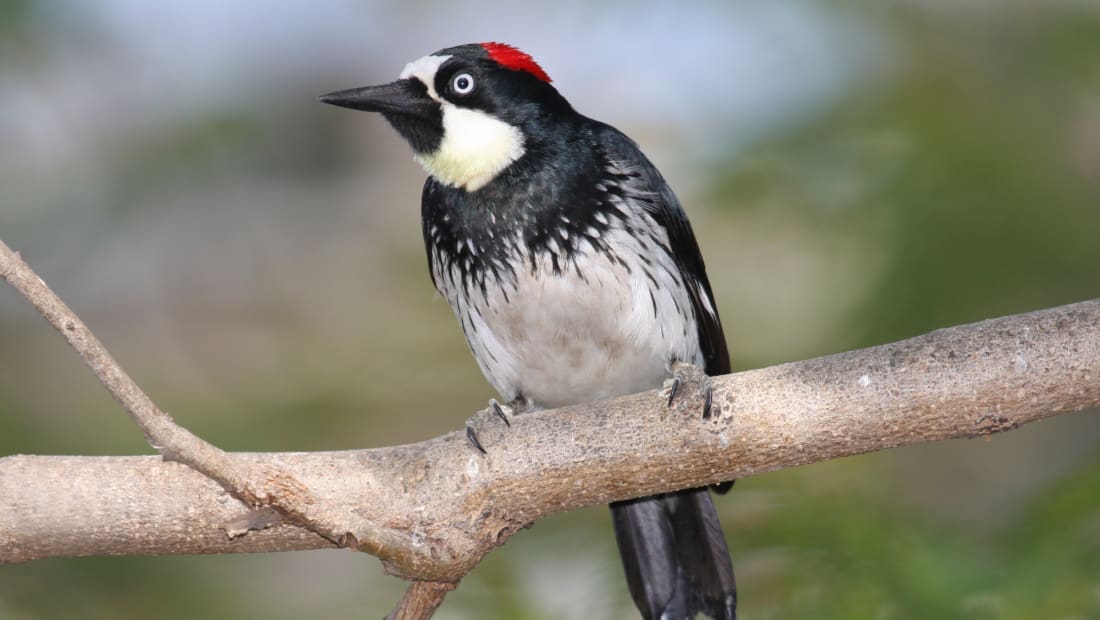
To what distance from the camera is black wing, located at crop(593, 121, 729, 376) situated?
4.18 meters

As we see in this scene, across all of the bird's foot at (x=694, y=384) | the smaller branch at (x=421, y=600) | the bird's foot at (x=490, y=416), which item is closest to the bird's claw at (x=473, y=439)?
the bird's foot at (x=490, y=416)

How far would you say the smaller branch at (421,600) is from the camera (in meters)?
3.11

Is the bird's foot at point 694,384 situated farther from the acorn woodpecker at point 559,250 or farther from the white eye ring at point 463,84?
the white eye ring at point 463,84

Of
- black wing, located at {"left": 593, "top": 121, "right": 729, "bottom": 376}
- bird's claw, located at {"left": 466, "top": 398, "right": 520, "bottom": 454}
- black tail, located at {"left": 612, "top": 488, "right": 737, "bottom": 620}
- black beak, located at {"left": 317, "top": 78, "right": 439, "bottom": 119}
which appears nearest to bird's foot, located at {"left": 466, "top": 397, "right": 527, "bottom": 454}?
bird's claw, located at {"left": 466, "top": 398, "right": 520, "bottom": 454}

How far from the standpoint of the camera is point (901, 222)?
4879 mm

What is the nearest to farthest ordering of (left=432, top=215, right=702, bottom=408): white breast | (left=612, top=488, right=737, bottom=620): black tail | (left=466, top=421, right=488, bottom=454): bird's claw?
(left=466, top=421, right=488, bottom=454): bird's claw < (left=432, top=215, right=702, bottom=408): white breast < (left=612, top=488, right=737, bottom=620): black tail

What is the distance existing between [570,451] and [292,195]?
14.4 feet

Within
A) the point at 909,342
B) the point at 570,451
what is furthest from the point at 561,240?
the point at 909,342

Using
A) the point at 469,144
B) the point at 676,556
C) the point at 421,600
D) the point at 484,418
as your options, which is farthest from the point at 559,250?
the point at 421,600

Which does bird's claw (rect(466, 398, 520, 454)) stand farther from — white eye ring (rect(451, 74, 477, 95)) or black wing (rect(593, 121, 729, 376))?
white eye ring (rect(451, 74, 477, 95))

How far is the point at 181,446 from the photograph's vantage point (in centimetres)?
264

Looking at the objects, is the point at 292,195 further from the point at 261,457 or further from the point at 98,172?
the point at 261,457

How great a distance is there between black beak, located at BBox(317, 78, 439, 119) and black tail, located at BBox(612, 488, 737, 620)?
152 centimetres

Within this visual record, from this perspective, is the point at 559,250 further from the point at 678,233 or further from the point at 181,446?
the point at 181,446
